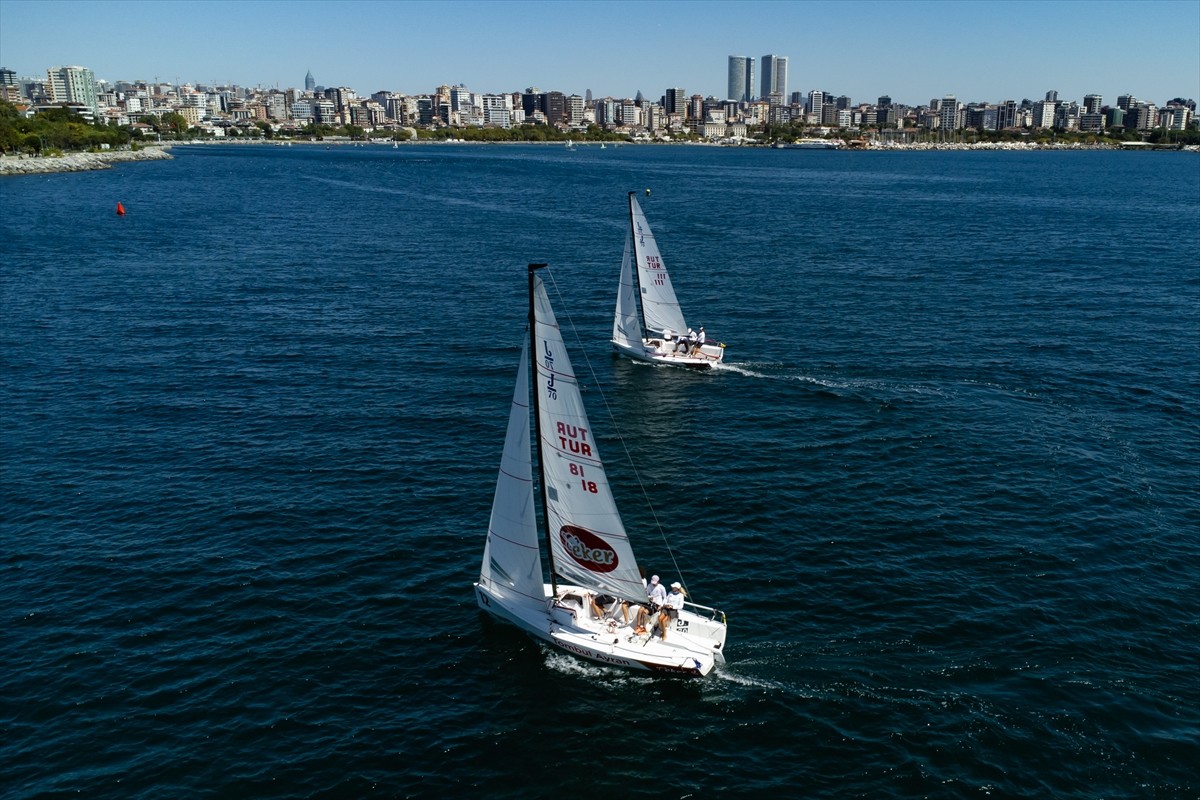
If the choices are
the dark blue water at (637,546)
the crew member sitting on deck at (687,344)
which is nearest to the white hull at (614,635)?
the dark blue water at (637,546)

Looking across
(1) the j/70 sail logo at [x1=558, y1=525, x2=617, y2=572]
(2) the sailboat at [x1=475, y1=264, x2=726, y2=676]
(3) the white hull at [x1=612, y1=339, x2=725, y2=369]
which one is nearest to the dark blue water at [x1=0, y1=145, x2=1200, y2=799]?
(2) the sailboat at [x1=475, y1=264, x2=726, y2=676]

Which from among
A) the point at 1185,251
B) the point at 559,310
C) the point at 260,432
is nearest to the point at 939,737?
the point at 260,432

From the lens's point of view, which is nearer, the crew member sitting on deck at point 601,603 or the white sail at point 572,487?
the white sail at point 572,487

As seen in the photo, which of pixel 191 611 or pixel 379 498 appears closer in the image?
pixel 191 611

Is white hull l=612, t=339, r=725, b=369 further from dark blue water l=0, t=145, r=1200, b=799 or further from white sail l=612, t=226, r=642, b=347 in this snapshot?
dark blue water l=0, t=145, r=1200, b=799

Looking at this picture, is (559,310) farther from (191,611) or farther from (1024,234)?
(1024,234)

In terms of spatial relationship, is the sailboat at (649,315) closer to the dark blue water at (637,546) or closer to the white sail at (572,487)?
the dark blue water at (637,546)
